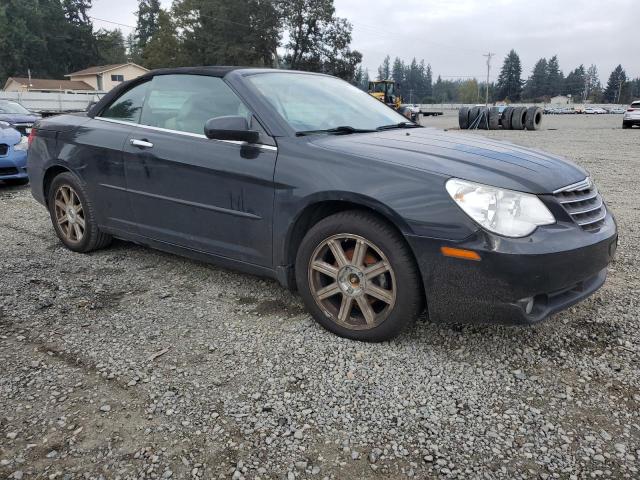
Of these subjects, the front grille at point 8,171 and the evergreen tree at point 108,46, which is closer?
the front grille at point 8,171

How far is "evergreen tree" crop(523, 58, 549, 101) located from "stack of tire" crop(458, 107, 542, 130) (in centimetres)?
12196

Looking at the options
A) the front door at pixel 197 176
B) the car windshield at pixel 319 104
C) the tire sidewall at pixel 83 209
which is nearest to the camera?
the front door at pixel 197 176

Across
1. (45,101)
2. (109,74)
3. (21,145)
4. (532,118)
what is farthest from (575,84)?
(21,145)

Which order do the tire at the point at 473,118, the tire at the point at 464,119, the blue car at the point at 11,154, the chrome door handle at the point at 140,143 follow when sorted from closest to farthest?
1. the chrome door handle at the point at 140,143
2. the blue car at the point at 11,154
3. the tire at the point at 473,118
4. the tire at the point at 464,119

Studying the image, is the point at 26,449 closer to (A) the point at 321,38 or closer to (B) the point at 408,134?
(B) the point at 408,134

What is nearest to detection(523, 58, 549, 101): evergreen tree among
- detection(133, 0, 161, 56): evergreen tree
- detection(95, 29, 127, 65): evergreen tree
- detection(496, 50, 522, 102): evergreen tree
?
detection(496, 50, 522, 102): evergreen tree

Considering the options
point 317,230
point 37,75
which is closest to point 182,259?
point 317,230

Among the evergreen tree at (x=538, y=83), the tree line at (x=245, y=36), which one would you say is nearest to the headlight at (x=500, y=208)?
the tree line at (x=245, y=36)

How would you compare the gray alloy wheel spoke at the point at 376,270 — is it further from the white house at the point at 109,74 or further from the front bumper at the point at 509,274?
the white house at the point at 109,74

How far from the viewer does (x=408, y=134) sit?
3654 mm

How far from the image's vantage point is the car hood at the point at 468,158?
9.05ft

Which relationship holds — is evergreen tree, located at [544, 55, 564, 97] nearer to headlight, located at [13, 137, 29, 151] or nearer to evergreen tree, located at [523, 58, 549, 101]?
evergreen tree, located at [523, 58, 549, 101]

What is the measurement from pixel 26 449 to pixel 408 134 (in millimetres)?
2828

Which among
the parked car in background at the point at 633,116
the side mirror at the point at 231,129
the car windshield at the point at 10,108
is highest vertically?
the parked car in background at the point at 633,116
